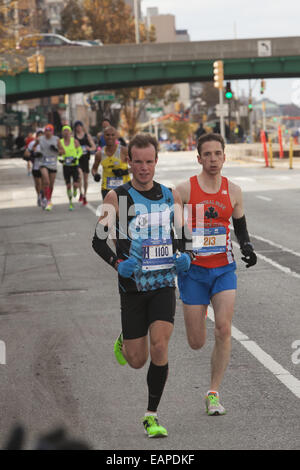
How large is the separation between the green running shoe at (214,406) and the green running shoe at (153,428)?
499 millimetres

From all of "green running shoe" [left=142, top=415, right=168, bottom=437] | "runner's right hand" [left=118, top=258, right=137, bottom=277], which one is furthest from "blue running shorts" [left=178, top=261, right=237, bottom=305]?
"green running shoe" [left=142, top=415, right=168, bottom=437]

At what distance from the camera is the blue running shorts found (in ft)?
19.6

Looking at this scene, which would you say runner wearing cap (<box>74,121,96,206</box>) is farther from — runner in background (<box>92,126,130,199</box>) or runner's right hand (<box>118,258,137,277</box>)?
runner's right hand (<box>118,258,137,277</box>)

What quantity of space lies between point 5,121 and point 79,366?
8383 cm

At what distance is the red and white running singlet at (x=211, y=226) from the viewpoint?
19.7ft

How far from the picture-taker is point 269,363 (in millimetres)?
7301

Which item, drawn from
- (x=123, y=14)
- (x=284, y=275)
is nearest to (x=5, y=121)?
(x=123, y=14)

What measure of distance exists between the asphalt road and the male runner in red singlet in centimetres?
47

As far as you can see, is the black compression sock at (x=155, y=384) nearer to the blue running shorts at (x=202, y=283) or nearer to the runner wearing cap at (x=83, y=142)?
the blue running shorts at (x=202, y=283)

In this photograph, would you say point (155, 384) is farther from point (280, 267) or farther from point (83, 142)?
point (83, 142)

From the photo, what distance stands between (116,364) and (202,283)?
176 cm

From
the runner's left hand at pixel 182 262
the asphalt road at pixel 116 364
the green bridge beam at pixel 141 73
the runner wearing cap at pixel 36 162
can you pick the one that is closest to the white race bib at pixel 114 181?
the asphalt road at pixel 116 364

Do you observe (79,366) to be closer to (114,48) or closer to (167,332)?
(167,332)

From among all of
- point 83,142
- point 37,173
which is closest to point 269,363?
point 83,142
